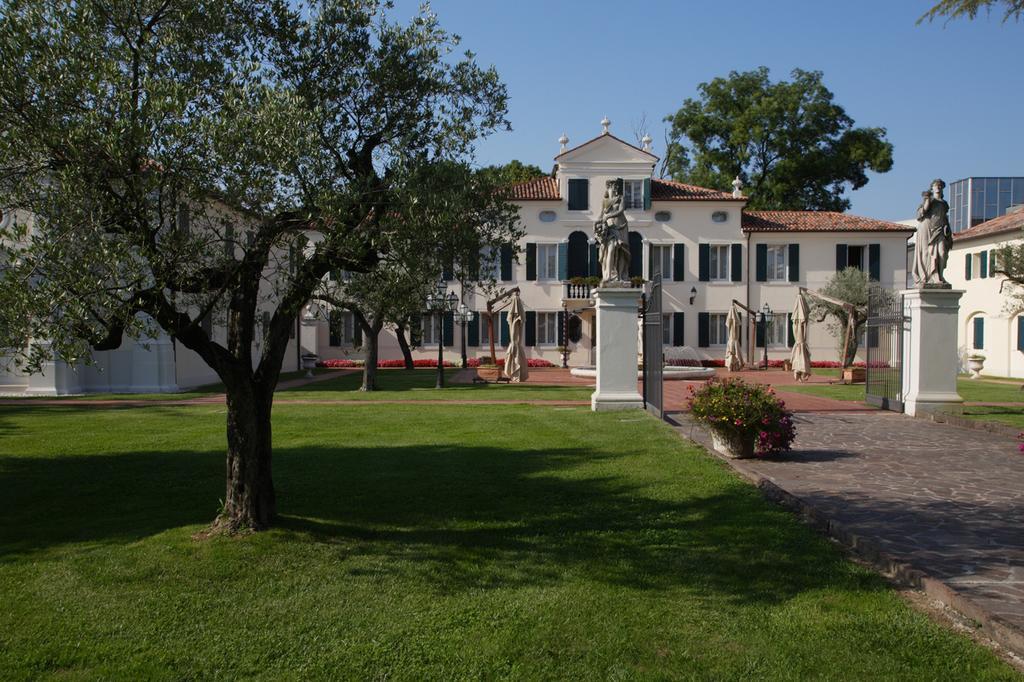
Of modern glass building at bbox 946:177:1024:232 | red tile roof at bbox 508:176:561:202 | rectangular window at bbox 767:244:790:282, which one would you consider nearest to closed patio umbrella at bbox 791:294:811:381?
rectangular window at bbox 767:244:790:282

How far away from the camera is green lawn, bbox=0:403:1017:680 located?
4.44 meters

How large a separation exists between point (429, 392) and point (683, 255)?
65.9ft

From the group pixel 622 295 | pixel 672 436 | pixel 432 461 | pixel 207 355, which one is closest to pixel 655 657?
pixel 207 355

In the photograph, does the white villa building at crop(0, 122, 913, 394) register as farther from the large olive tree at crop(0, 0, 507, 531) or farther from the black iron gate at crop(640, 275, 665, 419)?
the large olive tree at crop(0, 0, 507, 531)

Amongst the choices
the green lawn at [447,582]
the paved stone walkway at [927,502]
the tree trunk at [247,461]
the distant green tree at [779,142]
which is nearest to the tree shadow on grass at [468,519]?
the green lawn at [447,582]

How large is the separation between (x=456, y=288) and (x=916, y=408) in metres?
25.2

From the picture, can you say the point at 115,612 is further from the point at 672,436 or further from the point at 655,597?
the point at 672,436

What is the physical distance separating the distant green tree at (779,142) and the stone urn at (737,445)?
3856 centimetres

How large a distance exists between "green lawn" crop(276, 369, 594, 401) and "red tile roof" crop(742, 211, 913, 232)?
19.0 metres

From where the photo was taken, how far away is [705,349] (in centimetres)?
3753

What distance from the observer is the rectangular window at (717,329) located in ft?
124

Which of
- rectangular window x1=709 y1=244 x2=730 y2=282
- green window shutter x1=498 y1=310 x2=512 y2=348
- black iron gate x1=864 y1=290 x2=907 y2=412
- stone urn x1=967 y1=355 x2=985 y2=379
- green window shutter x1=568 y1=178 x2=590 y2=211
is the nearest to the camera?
black iron gate x1=864 y1=290 x2=907 y2=412

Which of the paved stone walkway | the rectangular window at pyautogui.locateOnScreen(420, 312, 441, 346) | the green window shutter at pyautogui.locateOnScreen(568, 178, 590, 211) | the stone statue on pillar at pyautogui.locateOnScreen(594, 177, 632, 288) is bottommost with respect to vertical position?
the paved stone walkway

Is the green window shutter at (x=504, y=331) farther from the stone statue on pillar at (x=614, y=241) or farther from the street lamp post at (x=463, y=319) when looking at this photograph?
the stone statue on pillar at (x=614, y=241)
